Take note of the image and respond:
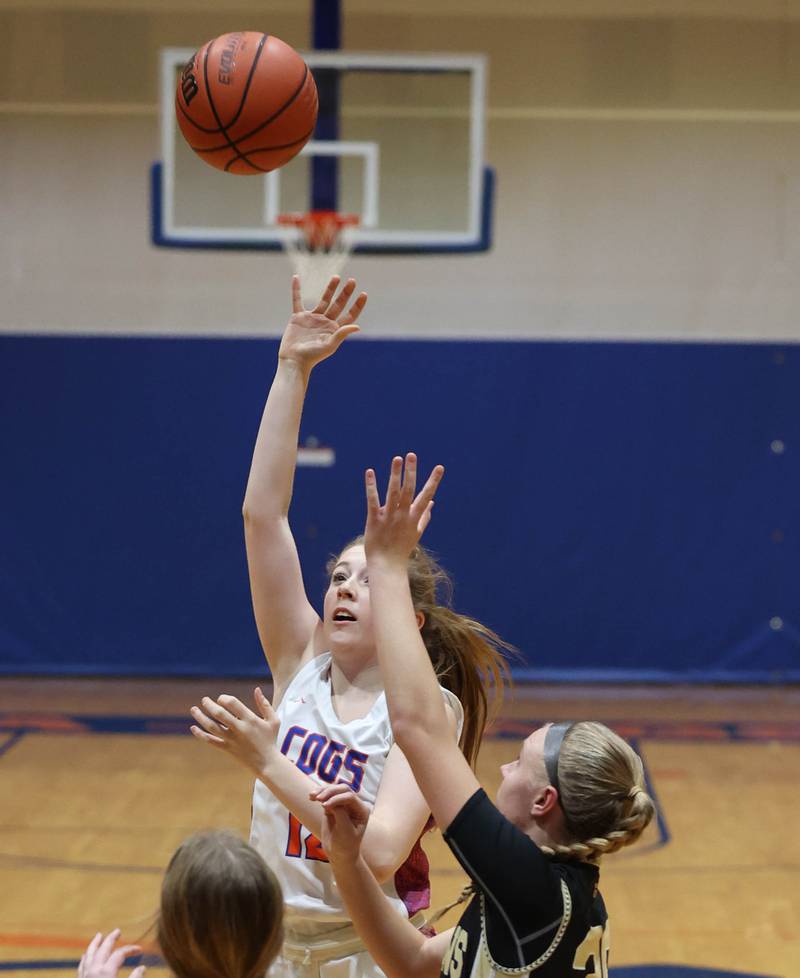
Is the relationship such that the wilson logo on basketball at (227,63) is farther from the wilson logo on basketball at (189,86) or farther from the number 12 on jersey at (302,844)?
the number 12 on jersey at (302,844)

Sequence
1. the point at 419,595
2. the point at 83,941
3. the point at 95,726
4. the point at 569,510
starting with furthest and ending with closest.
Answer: the point at 569,510, the point at 95,726, the point at 83,941, the point at 419,595

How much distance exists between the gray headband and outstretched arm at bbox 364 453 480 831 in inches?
5.5

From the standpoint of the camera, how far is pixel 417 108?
8266 millimetres

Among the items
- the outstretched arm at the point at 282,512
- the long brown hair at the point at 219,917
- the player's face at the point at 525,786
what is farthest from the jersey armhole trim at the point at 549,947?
the outstretched arm at the point at 282,512

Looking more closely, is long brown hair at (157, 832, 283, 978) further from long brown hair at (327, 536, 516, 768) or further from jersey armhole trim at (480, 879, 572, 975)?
long brown hair at (327, 536, 516, 768)

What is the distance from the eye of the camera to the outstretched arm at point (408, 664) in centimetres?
175

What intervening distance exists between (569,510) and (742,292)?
201 centimetres

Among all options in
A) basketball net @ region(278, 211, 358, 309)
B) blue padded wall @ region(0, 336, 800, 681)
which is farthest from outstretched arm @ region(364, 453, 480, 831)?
blue padded wall @ region(0, 336, 800, 681)

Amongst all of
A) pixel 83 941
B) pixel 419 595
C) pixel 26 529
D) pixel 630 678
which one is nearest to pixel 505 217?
pixel 630 678

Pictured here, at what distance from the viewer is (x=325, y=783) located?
2.33 metres

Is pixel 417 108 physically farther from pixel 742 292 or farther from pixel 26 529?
pixel 26 529

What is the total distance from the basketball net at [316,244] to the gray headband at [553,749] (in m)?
6.30

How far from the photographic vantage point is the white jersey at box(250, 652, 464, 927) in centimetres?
239

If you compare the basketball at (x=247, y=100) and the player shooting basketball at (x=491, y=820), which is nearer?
the player shooting basketball at (x=491, y=820)
